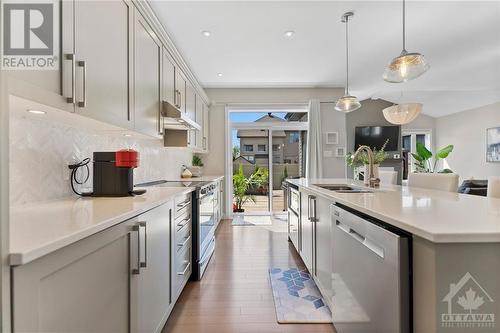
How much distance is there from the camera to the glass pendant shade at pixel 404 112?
3646 millimetres

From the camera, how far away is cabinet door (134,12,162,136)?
6.02 feet

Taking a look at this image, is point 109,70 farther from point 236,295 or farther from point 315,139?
point 315,139

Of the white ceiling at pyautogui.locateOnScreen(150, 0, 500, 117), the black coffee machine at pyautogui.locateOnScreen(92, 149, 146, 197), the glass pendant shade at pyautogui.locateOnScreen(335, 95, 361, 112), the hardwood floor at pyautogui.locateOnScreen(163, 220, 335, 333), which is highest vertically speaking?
the white ceiling at pyautogui.locateOnScreen(150, 0, 500, 117)

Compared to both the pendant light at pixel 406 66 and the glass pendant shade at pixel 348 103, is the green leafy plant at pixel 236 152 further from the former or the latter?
the pendant light at pixel 406 66

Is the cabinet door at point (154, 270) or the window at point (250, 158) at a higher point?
the window at point (250, 158)

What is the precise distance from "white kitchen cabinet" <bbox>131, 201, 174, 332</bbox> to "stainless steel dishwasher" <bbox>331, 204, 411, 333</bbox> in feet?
3.43

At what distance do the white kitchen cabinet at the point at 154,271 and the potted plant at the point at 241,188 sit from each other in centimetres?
395

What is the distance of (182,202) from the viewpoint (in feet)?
6.67

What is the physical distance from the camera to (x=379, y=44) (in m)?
3.40

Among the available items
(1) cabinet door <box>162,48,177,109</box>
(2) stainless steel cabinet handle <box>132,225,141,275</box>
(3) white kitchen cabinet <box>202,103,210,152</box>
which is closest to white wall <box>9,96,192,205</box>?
(2) stainless steel cabinet handle <box>132,225,141,275</box>

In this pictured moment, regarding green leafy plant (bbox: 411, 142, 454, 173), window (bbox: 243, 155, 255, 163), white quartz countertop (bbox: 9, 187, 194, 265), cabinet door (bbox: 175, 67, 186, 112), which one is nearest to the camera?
white quartz countertop (bbox: 9, 187, 194, 265)

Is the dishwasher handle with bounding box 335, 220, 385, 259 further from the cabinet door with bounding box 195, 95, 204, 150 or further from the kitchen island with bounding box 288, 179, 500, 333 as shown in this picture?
the cabinet door with bounding box 195, 95, 204, 150

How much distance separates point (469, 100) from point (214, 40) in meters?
6.96

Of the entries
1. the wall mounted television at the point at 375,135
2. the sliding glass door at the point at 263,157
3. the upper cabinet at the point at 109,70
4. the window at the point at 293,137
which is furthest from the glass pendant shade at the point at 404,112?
the wall mounted television at the point at 375,135
